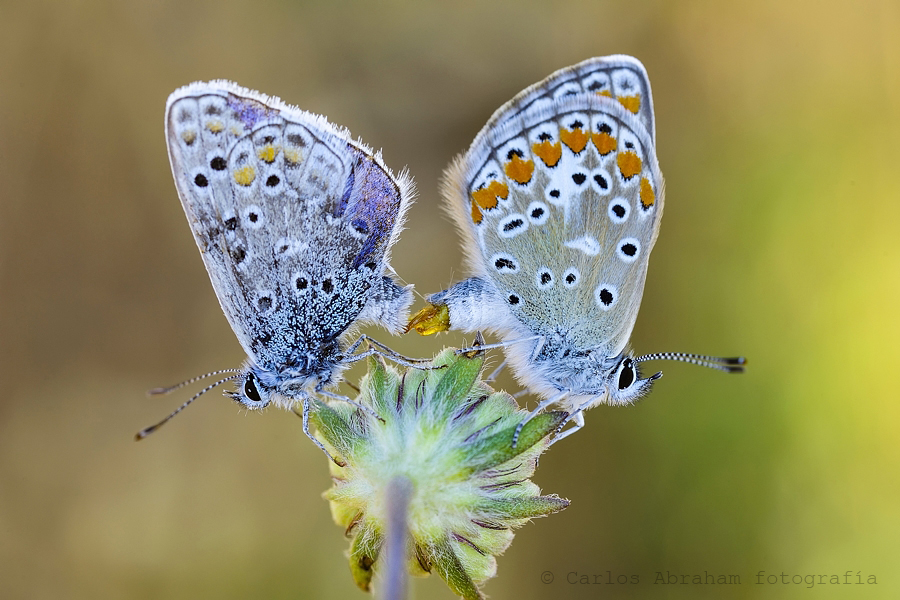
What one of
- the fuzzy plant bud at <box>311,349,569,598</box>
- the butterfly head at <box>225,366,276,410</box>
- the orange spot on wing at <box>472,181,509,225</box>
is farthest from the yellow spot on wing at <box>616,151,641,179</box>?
the butterfly head at <box>225,366,276,410</box>

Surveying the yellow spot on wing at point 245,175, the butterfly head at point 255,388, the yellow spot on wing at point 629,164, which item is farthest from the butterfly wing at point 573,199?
the butterfly head at point 255,388

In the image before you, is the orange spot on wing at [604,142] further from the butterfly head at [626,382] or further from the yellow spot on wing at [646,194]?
the butterfly head at [626,382]

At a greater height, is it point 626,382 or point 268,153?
point 268,153

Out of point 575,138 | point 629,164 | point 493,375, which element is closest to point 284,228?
point 493,375

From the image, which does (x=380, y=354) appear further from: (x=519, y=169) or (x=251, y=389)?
(x=519, y=169)

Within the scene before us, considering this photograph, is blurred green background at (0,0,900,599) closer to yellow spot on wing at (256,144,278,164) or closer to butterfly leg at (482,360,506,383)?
butterfly leg at (482,360,506,383)

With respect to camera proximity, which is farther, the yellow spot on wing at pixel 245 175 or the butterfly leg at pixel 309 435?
the yellow spot on wing at pixel 245 175
